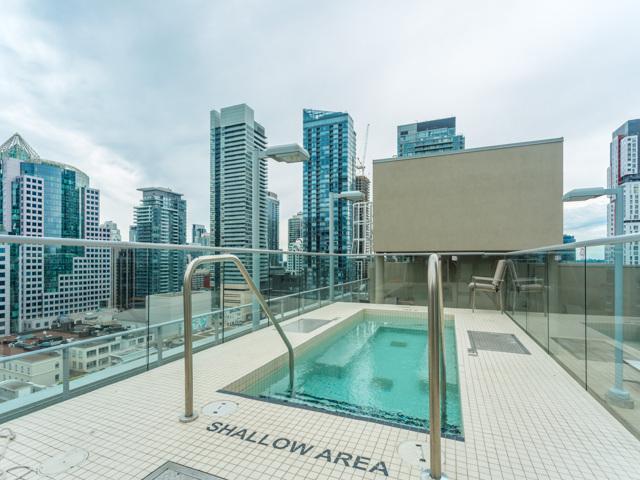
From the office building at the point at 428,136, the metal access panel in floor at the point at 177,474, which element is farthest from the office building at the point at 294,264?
the office building at the point at 428,136

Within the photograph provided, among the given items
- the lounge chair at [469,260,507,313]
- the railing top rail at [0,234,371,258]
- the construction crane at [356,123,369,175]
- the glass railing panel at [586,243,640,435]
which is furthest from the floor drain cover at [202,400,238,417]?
the construction crane at [356,123,369,175]

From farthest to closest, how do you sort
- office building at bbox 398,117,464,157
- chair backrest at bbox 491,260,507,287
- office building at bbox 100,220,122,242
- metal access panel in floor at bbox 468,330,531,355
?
office building at bbox 398,117,464,157
chair backrest at bbox 491,260,507,287
metal access panel in floor at bbox 468,330,531,355
office building at bbox 100,220,122,242

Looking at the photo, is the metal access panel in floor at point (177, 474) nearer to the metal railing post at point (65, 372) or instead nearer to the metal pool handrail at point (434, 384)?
the metal pool handrail at point (434, 384)

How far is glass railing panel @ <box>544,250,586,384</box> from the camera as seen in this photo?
283 centimetres

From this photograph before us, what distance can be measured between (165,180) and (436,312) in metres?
19.6

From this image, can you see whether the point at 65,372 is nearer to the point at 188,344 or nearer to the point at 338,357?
the point at 188,344

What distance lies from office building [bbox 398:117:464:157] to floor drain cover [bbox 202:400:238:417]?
39212 millimetres

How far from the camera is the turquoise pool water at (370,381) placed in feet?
8.84

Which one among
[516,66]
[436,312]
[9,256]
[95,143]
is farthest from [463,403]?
[95,143]

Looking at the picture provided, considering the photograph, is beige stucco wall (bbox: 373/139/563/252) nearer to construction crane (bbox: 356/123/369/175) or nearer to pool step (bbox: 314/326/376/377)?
pool step (bbox: 314/326/376/377)

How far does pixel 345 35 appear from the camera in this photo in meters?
6.20

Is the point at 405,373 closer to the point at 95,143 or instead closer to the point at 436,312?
the point at 436,312

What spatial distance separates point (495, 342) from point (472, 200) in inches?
192

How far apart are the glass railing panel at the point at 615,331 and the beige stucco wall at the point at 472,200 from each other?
5669 millimetres
